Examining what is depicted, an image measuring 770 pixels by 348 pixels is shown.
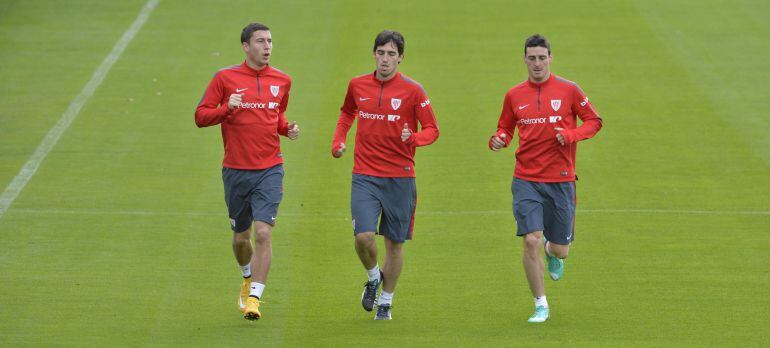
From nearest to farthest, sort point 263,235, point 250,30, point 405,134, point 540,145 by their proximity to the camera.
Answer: point 405,134, point 263,235, point 540,145, point 250,30

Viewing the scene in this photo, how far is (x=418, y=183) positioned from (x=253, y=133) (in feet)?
18.2

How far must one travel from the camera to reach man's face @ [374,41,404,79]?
10727 millimetres

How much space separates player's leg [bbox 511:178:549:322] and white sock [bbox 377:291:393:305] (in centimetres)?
116

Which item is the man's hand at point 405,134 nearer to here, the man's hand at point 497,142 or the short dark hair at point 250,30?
the man's hand at point 497,142

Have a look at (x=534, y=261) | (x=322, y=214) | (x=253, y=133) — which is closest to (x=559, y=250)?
(x=534, y=261)

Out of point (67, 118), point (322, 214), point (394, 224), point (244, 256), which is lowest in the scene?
point (67, 118)

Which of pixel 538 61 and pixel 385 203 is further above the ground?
pixel 538 61

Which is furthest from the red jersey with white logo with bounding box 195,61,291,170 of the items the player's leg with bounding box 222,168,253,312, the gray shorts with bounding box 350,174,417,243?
the gray shorts with bounding box 350,174,417,243

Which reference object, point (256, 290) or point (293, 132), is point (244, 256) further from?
point (293, 132)

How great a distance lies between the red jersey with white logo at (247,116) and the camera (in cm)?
1091

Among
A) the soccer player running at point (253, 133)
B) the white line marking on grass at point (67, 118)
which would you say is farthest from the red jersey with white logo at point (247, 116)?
the white line marking on grass at point (67, 118)

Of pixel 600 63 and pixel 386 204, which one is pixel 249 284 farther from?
pixel 600 63

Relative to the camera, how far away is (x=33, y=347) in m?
10.2

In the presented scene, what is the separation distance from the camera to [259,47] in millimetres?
11000
